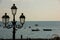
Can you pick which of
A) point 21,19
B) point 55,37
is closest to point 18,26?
point 21,19

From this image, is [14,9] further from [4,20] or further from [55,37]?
[55,37]

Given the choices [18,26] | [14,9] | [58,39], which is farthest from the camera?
[18,26]

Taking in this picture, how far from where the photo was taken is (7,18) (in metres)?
12.0

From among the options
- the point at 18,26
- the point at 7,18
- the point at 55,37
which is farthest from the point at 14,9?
the point at 55,37

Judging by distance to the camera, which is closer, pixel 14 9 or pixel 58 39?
pixel 58 39

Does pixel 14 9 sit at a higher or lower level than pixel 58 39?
higher

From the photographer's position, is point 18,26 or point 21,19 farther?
point 18,26

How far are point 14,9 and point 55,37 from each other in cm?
336

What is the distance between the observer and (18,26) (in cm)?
1317

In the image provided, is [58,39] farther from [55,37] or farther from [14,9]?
[14,9]

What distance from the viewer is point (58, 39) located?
27.8 feet

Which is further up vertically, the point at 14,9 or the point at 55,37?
the point at 14,9

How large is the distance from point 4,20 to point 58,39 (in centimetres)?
411

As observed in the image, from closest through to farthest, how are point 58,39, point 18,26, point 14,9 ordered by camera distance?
point 58,39 < point 14,9 < point 18,26
